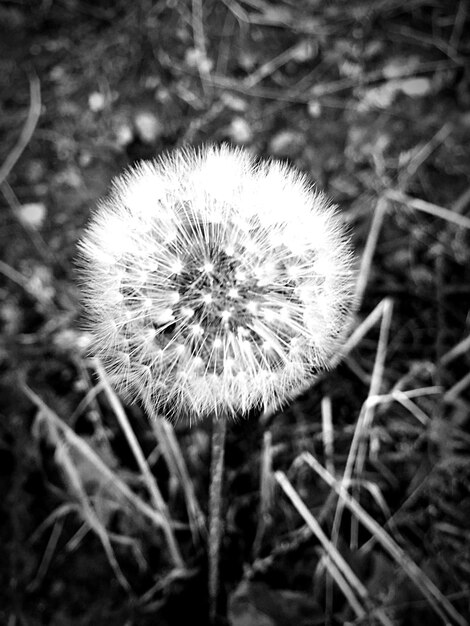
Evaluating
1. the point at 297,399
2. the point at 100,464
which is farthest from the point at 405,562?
the point at 100,464

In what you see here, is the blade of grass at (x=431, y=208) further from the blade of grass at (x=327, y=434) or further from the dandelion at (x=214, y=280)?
the dandelion at (x=214, y=280)

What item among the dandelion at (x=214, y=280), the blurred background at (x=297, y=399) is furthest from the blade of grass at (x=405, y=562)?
the dandelion at (x=214, y=280)

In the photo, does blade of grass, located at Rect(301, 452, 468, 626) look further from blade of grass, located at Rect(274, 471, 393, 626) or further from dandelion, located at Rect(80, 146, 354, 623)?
dandelion, located at Rect(80, 146, 354, 623)

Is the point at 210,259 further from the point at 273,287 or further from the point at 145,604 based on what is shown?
the point at 145,604

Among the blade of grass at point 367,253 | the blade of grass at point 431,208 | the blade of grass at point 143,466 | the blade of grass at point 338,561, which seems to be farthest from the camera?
the blade of grass at point 431,208

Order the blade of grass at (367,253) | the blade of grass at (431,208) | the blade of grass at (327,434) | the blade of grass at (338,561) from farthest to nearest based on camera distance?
1. the blade of grass at (431,208)
2. the blade of grass at (367,253)
3. the blade of grass at (327,434)
4. the blade of grass at (338,561)

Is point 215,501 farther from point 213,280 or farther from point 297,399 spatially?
point 297,399

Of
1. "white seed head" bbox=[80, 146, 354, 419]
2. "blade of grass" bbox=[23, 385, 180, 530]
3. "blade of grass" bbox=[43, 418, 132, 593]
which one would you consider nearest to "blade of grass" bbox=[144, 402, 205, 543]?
"blade of grass" bbox=[23, 385, 180, 530]
